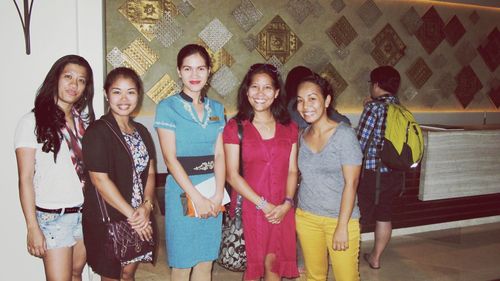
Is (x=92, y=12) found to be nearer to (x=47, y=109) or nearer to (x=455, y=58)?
(x=47, y=109)

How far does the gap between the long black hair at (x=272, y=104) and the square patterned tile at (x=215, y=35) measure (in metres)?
3.19

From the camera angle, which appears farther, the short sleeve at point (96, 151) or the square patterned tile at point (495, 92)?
the square patterned tile at point (495, 92)

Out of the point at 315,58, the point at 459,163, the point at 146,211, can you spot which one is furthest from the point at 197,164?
the point at 315,58

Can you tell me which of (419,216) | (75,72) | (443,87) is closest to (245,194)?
(75,72)

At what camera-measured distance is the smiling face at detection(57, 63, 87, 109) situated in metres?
1.89

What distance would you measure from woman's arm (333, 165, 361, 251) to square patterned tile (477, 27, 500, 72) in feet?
19.5

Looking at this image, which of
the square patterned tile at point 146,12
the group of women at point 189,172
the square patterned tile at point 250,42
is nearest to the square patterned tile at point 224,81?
the square patterned tile at point 250,42

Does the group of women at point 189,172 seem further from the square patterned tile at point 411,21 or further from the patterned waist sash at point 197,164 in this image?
the square patterned tile at point 411,21

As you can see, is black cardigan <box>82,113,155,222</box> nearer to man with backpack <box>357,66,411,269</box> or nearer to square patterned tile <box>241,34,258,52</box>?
man with backpack <box>357,66,411,269</box>

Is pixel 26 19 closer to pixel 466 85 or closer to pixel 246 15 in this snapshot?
pixel 246 15

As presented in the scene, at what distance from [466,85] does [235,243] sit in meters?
5.98

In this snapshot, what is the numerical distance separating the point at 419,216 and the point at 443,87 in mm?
3074

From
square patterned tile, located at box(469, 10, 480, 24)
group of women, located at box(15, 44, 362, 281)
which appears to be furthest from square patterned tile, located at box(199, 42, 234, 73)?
square patterned tile, located at box(469, 10, 480, 24)

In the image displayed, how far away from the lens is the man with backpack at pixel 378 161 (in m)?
2.99
